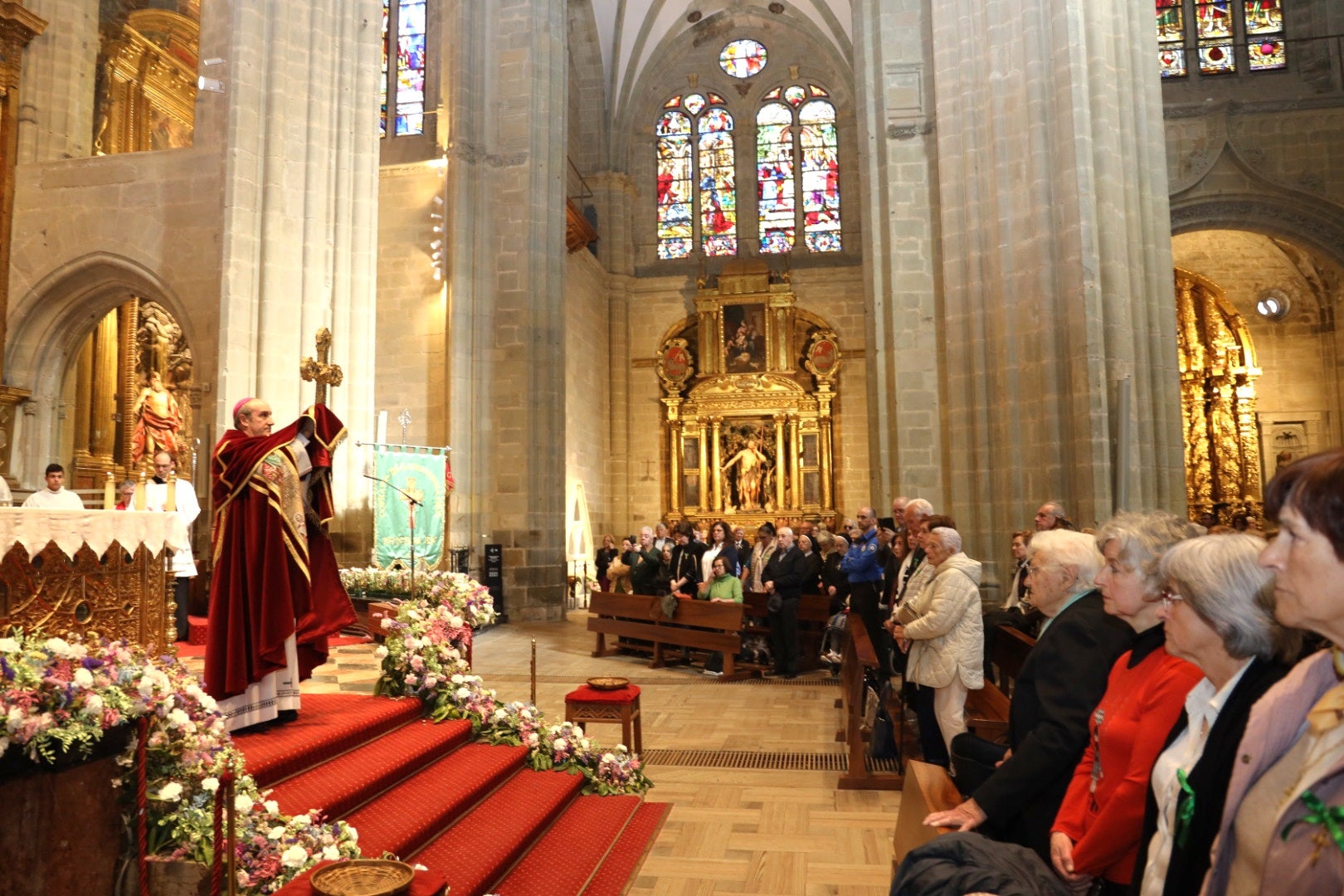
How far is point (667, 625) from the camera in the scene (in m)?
9.89

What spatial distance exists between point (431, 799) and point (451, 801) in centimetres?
9

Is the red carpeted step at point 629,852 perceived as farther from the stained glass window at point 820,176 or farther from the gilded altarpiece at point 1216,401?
the stained glass window at point 820,176

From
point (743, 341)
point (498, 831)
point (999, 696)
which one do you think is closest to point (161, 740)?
point (498, 831)

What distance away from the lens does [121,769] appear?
119 inches

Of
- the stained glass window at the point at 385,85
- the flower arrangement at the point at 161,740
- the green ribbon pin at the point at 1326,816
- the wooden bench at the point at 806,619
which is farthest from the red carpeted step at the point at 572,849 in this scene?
the stained glass window at the point at 385,85

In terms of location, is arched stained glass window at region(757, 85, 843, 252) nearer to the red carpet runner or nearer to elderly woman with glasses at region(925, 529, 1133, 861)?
the red carpet runner

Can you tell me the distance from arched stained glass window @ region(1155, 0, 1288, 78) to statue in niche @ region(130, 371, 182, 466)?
50.4ft

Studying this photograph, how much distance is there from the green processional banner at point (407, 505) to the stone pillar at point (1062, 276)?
6.20 meters

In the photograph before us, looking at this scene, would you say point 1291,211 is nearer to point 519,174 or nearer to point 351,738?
point 519,174

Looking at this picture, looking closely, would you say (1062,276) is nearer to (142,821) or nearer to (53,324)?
(142,821)

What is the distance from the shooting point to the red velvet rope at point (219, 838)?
2.88m

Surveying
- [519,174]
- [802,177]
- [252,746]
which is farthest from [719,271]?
[252,746]

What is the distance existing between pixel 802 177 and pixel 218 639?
19874 millimetres

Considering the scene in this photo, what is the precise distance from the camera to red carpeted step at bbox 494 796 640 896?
398 centimetres
